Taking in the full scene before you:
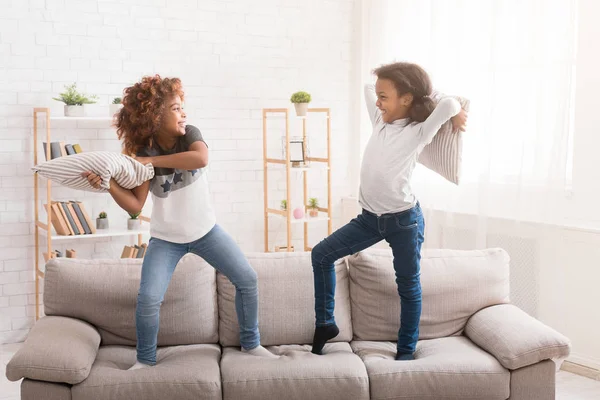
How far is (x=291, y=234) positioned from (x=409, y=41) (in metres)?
1.68

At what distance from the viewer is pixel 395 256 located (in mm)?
3145

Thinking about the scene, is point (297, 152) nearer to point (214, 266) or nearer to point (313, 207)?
point (313, 207)

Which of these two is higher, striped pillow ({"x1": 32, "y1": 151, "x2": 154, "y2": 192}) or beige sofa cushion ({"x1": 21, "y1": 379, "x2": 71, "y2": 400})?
striped pillow ({"x1": 32, "y1": 151, "x2": 154, "y2": 192})

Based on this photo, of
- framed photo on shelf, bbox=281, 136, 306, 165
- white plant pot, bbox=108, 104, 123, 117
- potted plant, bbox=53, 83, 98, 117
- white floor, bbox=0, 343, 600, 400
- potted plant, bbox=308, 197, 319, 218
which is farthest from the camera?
potted plant, bbox=308, 197, 319, 218

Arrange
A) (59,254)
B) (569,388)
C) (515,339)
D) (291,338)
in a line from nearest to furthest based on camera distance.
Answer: (515,339) < (291,338) < (569,388) < (59,254)

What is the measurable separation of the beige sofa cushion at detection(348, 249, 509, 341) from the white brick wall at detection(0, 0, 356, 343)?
7.96ft

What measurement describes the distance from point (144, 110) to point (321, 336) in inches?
45.9

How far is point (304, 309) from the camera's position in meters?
3.28

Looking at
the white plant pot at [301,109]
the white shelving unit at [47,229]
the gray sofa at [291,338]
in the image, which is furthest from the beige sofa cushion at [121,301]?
the white plant pot at [301,109]

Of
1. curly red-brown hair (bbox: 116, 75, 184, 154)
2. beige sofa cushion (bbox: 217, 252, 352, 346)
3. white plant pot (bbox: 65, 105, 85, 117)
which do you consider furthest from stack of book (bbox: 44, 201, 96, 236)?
curly red-brown hair (bbox: 116, 75, 184, 154)

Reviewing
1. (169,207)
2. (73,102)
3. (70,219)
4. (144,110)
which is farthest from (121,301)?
(73,102)

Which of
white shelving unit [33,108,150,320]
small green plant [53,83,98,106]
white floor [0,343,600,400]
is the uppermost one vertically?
small green plant [53,83,98,106]

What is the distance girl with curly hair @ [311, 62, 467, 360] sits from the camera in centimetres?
310

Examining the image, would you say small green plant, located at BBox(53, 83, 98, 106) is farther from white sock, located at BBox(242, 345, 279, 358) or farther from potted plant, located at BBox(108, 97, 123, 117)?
white sock, located at BBox(242, 345, 279, 358)
